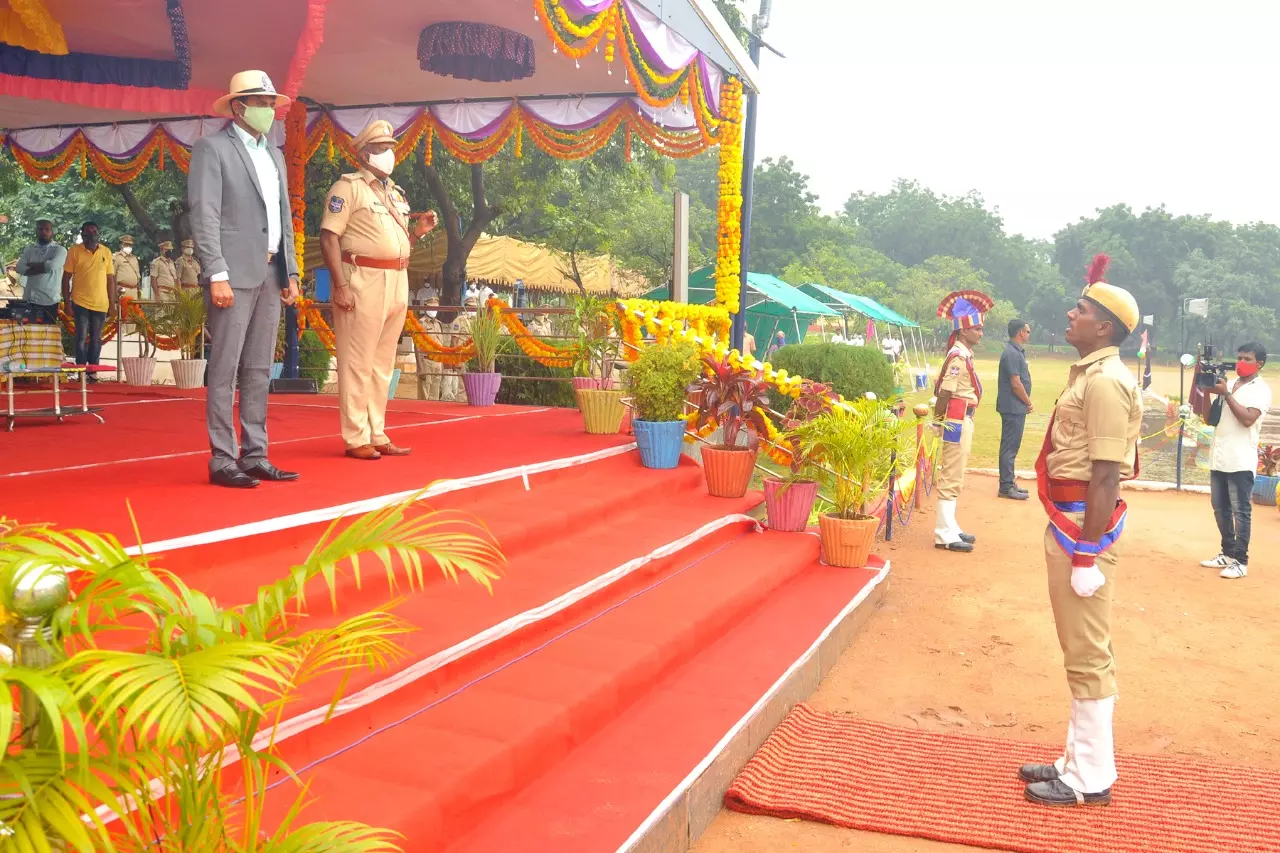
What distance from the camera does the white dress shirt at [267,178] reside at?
184 inches

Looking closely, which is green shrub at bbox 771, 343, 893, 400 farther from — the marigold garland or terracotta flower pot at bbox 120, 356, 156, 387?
terracotta flower pot at bbox 120, 356, 156, 387

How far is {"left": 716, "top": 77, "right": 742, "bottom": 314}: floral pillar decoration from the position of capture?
31.5 ft

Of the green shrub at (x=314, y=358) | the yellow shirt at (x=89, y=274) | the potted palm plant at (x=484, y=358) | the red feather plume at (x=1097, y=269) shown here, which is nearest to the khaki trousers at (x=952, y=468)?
the potted palm plant at (x=484, y=358)

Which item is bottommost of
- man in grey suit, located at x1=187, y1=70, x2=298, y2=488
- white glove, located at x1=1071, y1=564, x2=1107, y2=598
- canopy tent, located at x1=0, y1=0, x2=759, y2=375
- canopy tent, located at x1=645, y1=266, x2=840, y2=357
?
white glove, located at x1=1071, y1=564, x2=1107, y2=598

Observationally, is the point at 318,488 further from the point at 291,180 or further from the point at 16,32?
the point at 291,180

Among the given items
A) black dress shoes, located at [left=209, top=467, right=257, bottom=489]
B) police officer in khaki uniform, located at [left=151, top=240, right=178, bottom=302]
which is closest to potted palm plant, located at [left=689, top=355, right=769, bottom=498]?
black dress shoes, located at [left=209, top=467, right=257, bottom=489]

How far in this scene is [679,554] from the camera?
5605mm

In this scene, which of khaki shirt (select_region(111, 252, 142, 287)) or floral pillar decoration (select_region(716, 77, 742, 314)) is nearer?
floral pillar decoration (select_region(716, 77, 742, 314))

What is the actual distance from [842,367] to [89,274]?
381 inches

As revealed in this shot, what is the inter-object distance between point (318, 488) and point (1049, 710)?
360cm

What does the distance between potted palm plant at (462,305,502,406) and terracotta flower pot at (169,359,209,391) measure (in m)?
2.86

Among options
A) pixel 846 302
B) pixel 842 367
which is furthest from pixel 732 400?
pixel 846 302

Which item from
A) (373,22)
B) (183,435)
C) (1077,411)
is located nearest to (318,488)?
(183,435)

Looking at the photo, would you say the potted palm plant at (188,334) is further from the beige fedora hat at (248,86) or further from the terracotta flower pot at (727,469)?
the beige fedora hat at (248,86)
